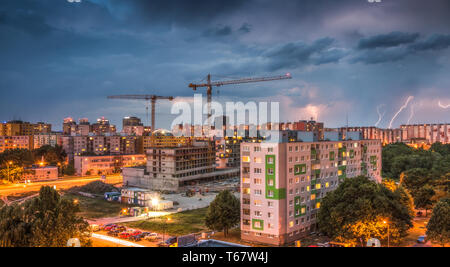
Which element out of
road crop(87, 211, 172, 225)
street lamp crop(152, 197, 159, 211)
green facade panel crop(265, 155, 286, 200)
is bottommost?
road crop(87, 211, 172, 225)

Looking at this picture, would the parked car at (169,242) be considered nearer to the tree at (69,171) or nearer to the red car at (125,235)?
the red car at (125,235)

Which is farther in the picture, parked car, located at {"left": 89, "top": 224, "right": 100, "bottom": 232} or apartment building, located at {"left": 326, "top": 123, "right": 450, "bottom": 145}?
apartment building, located at {"left": 326, "top": 123, "right": 450, "bottom": 145}

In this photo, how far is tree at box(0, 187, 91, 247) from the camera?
11430 millimetres

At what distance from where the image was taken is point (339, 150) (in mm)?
20578

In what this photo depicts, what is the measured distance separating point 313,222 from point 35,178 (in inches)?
1191

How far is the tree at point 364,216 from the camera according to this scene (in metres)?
14.7

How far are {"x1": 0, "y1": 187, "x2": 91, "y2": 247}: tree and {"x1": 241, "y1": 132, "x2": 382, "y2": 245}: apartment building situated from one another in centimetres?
754

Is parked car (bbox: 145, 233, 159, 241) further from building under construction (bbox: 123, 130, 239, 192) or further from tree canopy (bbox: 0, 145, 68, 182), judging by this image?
tree canopy (bbox: 0, 145, 68, 182)

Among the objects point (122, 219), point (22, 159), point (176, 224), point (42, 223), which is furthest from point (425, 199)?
point (22, 159)

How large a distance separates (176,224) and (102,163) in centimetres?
2590

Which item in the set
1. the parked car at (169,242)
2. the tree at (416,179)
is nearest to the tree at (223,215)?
the parked car at (169,242)

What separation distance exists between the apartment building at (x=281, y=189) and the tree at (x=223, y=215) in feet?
2.64

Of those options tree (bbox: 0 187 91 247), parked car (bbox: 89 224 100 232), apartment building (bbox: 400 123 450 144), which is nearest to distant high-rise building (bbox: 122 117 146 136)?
apartment building (bbox: 400 123 450 144)

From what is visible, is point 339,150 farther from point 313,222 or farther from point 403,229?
point 403,229
